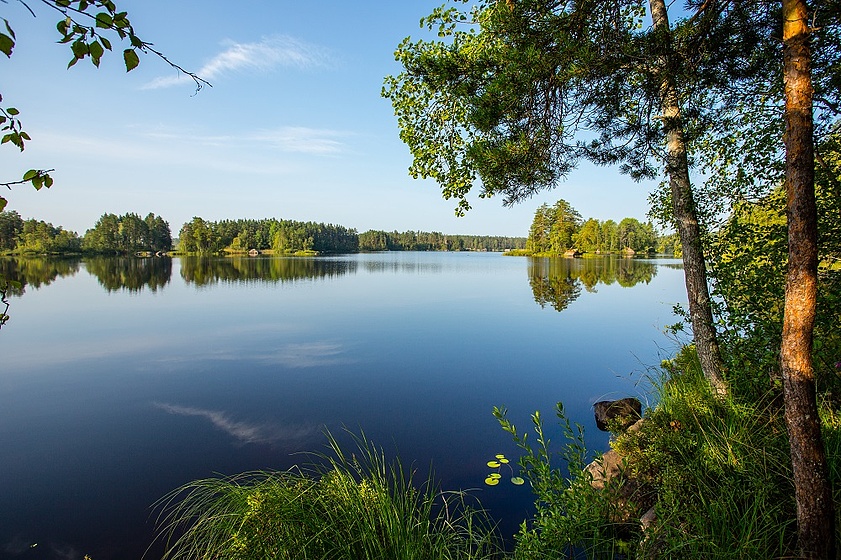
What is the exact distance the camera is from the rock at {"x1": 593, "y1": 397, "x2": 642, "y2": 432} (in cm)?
757

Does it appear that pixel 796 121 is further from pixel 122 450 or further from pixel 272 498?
pixel 122 450

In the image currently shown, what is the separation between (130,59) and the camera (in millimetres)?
1472

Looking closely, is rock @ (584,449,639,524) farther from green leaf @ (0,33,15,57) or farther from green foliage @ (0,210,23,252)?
green foliage @ (0,210,23,252)

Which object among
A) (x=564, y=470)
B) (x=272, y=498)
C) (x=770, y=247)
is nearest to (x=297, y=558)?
(x=272, y=498)

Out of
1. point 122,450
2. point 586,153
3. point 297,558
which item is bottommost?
point 122,450

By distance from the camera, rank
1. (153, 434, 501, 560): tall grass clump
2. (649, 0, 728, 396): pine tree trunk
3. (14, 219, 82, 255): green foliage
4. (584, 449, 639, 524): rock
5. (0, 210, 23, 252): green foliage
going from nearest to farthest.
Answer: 1. (153, 434, 501, 560): tall grass clump
2. (584, 449, 639, 524): rock
3. (649, 0, 728, 396): pine tree trunk
4. (0, 210, 23, 252): green foliage
5. (14, 219, 82, 255): green foliage

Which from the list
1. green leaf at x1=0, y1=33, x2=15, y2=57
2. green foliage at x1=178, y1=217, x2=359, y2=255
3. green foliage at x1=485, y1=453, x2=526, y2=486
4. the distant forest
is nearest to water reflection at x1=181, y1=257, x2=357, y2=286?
green foliage at x1=485, y1=453, x2=526, y2=486

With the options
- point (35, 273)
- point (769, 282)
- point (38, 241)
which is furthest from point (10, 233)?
point (769, 282)

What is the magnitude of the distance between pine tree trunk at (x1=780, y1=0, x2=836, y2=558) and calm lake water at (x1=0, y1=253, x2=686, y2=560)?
11.0 feet

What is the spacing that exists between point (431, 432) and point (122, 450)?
551cm

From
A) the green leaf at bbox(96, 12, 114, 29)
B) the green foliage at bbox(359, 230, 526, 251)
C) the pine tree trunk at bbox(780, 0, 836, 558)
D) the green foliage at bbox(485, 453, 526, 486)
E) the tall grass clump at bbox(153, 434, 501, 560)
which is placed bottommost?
the green foliage at bbox(485, 453, 526, 486)

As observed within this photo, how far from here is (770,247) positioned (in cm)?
466

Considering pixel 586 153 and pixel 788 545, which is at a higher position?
pixel 586 153

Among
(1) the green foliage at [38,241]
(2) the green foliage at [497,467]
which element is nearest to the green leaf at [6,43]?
(2) the green foliage at [497,467]
